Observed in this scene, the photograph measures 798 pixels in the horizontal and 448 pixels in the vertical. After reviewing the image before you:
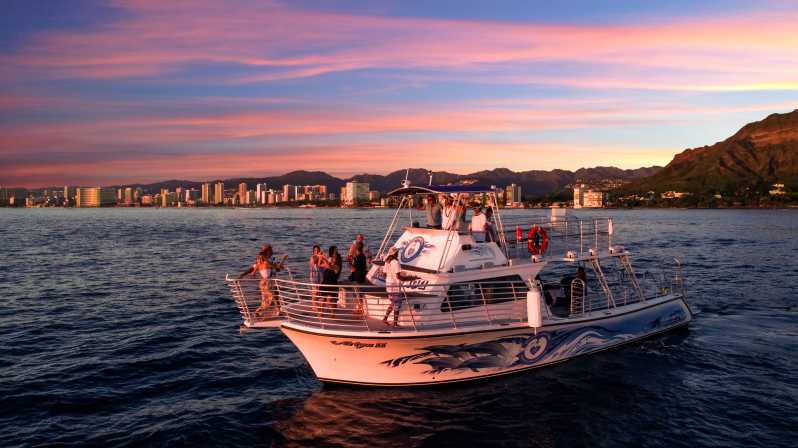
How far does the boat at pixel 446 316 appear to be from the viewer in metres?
12.3

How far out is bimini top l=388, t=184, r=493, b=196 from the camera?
1428 centimetres

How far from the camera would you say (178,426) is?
1148 cm

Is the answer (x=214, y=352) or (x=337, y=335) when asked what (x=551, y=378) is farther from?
(x=214, y=352)

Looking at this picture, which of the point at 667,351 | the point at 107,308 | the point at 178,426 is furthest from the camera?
the point at 107,308

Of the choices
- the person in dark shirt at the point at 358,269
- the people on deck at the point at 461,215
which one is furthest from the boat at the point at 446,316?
the person in dark shirt at the point at 358,269

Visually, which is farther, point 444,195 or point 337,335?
point 444,195

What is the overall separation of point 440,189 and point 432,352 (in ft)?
14.7

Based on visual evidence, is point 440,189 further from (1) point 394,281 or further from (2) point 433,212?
(1) point 394,281

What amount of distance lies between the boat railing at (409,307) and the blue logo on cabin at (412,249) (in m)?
1.46

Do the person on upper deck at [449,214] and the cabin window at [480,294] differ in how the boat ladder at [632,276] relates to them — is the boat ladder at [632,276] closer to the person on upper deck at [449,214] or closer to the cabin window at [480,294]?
the cabin window at [480,294]

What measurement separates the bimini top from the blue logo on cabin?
137 cm

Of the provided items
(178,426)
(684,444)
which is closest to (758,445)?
(684,444)

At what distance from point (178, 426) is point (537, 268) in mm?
9987

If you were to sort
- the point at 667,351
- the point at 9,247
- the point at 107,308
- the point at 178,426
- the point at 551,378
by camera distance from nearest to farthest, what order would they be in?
the point at 178,426
the point at 551,378
the point at 667,351
the point at 107,308
the point at 9,247
